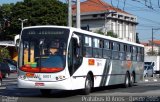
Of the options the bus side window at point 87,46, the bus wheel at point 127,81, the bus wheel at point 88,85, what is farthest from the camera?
the bus wheel at point 127,81

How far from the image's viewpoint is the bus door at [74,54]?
19.1 metres

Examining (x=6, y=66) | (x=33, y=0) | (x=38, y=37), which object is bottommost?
(x=6, y=66)

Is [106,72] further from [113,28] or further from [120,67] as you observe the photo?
[113,28]

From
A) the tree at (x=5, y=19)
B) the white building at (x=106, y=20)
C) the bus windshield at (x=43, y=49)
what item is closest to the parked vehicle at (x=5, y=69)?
the bus windshield at (x=43, y=49)

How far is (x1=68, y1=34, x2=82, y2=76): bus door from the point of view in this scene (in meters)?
19.1

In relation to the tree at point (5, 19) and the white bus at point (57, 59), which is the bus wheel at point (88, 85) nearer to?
the white bus at point (57, 59)

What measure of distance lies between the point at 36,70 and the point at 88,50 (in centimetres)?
333

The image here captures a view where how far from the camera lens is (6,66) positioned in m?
43.8

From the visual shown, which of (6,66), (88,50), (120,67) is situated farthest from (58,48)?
(6,66)

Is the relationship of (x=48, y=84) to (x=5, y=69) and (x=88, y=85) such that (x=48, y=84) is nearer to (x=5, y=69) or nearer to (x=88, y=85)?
(x=88, y=85)

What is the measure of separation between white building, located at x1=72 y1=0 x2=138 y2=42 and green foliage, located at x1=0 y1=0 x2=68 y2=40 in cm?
1317

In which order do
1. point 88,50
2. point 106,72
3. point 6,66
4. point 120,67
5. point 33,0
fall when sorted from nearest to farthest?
point 88,50 < point 106,72 < point 120,67 < point 6,66 < point 33,0

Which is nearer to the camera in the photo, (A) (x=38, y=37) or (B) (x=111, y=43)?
(A) (x=38, y=37)

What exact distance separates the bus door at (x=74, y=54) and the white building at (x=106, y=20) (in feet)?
215
